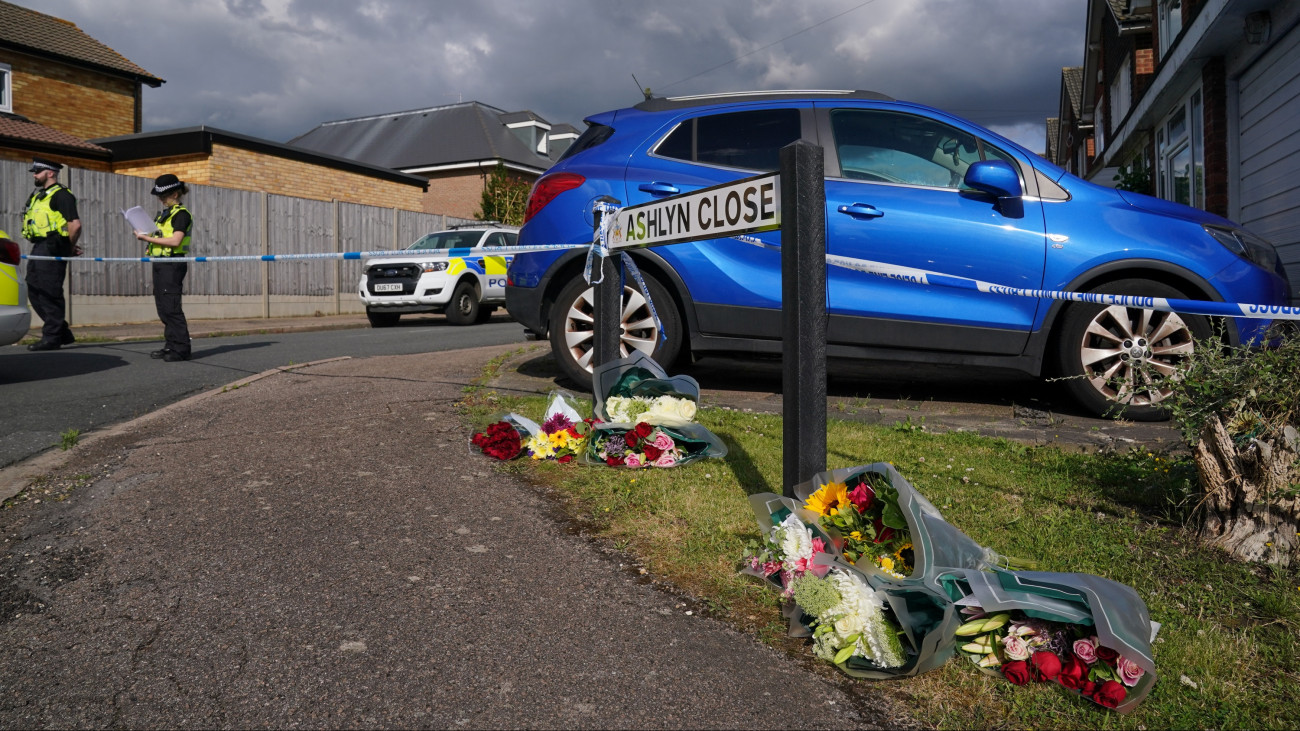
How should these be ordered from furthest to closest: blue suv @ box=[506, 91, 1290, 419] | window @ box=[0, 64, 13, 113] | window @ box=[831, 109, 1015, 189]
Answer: window @ box=[0, 64, 13, 113], window @ box=[831, 109, 1015, 189], blue suv @ box=[506, 91, 1290, 419]

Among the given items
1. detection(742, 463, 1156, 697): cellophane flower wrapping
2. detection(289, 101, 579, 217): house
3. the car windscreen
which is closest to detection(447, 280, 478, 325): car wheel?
the car windscreen

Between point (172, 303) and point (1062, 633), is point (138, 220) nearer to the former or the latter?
point (172, 303)

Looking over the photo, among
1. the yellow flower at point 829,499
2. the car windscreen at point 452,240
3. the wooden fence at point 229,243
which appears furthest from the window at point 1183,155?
the wooden fence at point 229,243

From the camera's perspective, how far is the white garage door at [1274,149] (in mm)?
9289

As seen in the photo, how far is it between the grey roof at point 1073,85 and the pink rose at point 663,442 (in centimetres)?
3557

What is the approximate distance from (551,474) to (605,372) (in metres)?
0.57

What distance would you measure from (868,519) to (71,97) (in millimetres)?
29374

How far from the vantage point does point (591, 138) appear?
258 inches

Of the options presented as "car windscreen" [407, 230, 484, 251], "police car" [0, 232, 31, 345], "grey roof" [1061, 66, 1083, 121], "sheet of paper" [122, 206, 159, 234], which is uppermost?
"grey roof" [1061, 66, 1083, 121]

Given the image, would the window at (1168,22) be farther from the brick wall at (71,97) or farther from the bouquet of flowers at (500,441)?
the brick wall at (71,97)

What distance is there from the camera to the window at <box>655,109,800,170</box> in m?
6.11

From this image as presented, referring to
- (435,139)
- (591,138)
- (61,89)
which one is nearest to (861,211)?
(591,138)

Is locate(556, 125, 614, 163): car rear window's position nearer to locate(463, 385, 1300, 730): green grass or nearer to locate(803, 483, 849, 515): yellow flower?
locate(463, 385, 1300, 730): green grass

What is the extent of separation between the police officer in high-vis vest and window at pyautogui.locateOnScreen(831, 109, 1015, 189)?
631 cm
